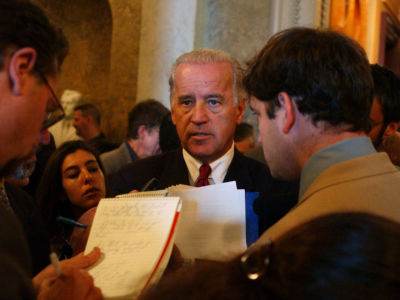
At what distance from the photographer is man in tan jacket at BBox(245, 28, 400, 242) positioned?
138 cm

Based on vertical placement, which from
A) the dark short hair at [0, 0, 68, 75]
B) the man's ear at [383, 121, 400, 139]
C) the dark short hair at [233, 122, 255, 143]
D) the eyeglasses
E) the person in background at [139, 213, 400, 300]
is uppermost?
the dark short hair at [0, 0, 68, 75]

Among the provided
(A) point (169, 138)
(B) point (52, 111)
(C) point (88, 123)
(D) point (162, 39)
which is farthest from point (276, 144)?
(C) point (88, 123)

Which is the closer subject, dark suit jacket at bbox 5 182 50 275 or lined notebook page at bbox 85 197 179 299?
lined notebook page at bbox 85 197 179 299

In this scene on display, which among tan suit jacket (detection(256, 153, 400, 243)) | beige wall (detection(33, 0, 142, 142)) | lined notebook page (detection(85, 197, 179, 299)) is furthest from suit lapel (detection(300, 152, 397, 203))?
beige wall (detection(33, 0, 142, 142))

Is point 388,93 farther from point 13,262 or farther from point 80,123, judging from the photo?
point 80,123

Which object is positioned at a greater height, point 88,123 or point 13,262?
point 13,262

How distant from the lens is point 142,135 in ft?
14.3

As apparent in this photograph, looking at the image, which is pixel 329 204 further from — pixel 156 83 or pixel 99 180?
pixel 156 83

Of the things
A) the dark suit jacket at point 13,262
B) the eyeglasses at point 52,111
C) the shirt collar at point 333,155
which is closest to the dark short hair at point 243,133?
the shirt collar at point 333,155

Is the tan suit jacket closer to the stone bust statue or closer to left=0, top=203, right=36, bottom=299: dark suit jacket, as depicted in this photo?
left=0, top=203, right=36, bottom=299: dark suit jacket

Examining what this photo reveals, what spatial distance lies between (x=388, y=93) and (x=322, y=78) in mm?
1016

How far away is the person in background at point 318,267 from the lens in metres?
0.59

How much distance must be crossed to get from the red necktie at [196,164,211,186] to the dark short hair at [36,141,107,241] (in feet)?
2.68

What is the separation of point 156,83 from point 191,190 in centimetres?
339
